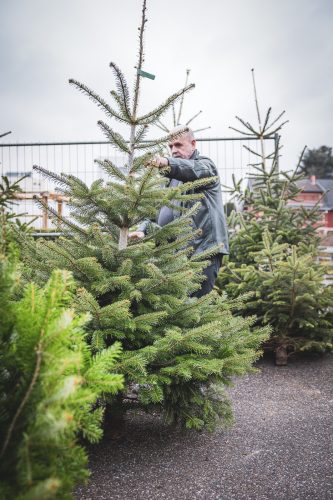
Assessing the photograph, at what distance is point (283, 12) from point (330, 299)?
16088 millimetres

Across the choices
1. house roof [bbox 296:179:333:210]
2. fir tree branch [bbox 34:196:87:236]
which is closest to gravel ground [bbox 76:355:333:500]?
fir tree branch [bbox 34:196:87:236]

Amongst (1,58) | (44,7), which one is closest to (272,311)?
(1,58)

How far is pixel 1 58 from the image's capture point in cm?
934

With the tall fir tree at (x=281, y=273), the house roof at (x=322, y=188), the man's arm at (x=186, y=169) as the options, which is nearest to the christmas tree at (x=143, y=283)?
the man's arm at (x=186, y=169)

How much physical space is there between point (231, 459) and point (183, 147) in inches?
98.7

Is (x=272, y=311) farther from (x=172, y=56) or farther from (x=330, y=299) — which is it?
(x=172, y=56)

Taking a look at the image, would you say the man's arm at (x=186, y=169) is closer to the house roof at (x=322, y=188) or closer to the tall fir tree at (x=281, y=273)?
the tall fir tree at (x=281, y=273)

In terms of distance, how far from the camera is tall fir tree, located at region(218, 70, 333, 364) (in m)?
3.98

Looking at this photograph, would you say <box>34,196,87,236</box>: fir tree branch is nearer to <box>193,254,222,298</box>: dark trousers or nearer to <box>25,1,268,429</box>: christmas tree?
<box>25,1,268,429</box>: christmas tree

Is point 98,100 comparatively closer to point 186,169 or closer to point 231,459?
point 186,169

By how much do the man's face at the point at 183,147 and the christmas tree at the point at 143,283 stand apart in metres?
0.89

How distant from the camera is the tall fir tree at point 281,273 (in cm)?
398

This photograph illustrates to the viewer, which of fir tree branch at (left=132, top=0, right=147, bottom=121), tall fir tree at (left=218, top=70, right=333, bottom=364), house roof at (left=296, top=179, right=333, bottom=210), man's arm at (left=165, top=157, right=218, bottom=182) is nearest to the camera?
fir tree branch at (left=132, top=0, right=147, bottom=121)

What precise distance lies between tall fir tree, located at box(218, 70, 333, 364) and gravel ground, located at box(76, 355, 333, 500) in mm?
1133
